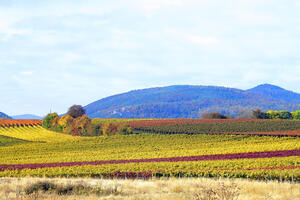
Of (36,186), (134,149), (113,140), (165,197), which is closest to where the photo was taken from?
(165,197)

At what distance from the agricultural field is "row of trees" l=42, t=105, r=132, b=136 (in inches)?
162

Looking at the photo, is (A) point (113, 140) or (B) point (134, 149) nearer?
(B) point (134, 149)

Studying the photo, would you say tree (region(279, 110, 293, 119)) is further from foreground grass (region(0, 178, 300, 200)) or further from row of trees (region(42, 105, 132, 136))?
foreground grass (region(0, 178, 300, 200))

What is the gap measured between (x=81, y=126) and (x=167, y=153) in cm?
4262

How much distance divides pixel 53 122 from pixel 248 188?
86.2 m

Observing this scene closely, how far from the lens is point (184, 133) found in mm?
77188

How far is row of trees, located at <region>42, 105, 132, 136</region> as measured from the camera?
83.0 m

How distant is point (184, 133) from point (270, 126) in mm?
18536

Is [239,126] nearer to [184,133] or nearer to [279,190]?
[184,133]

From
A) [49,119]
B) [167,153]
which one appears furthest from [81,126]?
[167,153]

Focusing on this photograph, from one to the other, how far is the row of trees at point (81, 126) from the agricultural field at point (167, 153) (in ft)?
→ 13.5

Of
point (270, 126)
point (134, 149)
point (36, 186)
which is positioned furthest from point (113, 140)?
point (36, 186)

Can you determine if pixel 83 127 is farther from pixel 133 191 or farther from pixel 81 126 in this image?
pixel 133 191

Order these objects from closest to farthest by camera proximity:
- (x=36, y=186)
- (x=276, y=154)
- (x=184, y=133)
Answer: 1. (x=36, y=186)
2. (x=276, y=154)
3. (x=184, y=133)
